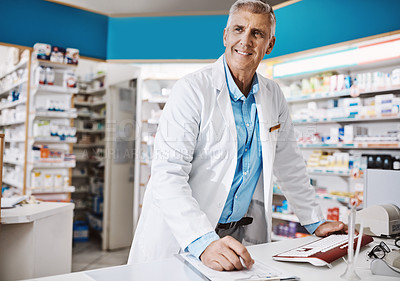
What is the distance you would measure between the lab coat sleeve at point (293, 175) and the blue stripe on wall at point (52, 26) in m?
5.08

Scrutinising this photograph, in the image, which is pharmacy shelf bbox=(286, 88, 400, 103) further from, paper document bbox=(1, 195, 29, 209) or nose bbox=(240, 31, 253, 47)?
paper document bbox=(1, 195, 29, 209)

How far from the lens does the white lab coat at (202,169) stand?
55.2 inches

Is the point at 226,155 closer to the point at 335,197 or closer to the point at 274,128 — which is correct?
the point at 274,128

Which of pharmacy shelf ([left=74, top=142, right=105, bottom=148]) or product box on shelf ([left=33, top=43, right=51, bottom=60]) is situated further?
pharmacy shelf ([left=74, top=142, right=105, bottom=148])

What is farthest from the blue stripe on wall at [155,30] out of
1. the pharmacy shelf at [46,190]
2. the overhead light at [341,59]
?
the pharmacy shelf at [46,190]

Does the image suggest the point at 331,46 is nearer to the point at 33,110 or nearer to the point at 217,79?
the point at 217,79

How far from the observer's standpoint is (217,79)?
66.9 inches

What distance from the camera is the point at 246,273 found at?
3.70ft

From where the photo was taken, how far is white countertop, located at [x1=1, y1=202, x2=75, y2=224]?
2.83 meters

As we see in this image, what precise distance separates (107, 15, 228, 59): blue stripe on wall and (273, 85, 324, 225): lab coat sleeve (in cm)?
424

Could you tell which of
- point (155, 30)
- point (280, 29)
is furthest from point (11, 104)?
point (280, 29)

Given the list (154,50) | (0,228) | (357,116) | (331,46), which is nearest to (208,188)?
(0,228)

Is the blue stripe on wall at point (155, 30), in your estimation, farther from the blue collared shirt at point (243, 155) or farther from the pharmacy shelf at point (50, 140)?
the blue collared shirt at point (243, 155)

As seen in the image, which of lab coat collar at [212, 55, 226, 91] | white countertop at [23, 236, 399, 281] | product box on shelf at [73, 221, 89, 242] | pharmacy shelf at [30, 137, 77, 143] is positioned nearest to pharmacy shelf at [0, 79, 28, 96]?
pharmacy shelf at [30, 137, 77, 143]
